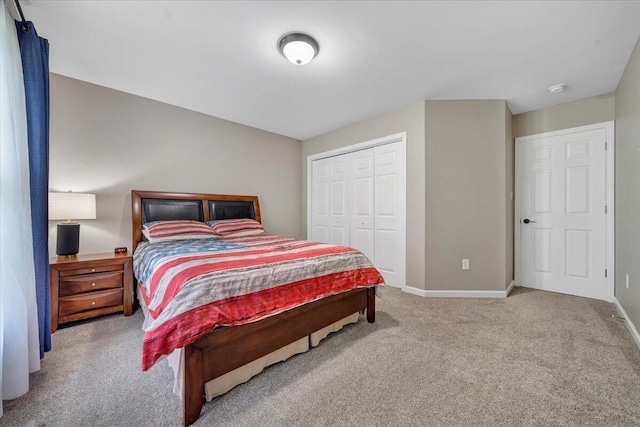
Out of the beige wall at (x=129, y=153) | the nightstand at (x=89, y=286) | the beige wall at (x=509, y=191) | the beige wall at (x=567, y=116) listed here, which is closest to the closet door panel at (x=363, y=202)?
the beige wall at (x=129, y=153)

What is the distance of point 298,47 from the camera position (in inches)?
81.5

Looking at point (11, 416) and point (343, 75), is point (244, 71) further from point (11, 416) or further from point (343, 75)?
point (11, 416)

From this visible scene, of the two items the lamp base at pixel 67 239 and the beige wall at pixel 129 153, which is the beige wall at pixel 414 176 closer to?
the beige wall at pixel 129 153

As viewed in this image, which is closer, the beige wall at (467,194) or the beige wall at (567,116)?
the beige wall at (567,116)

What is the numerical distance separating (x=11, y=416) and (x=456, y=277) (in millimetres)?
3795

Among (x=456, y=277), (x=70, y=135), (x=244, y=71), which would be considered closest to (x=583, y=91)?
(x=456, y=277)

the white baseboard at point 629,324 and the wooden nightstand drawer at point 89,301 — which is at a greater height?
the wooden nightstand drawer at point 89,301

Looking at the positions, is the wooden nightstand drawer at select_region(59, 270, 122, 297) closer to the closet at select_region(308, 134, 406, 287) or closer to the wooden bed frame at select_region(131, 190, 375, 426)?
the wooden bed frame at select_region(131, 190, 375, 426)

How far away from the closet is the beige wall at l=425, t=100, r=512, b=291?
1.32ft

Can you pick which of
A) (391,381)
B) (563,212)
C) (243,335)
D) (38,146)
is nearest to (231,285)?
(243,335)

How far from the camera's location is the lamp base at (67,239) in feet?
8.05

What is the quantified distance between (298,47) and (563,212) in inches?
148

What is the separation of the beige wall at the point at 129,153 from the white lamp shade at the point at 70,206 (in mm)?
432

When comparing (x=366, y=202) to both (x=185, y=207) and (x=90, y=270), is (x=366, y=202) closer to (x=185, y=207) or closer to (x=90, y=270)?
(x=185, y=207)
